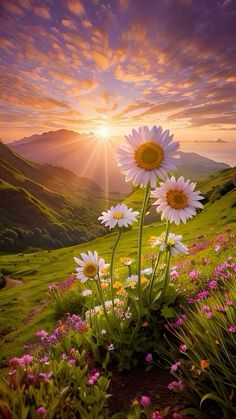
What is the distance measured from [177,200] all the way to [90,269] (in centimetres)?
178

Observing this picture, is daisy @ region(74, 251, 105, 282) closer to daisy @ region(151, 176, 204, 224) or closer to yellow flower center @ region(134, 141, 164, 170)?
daisy @ region(151, 176, 204, 224)

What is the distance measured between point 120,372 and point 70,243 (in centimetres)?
17849

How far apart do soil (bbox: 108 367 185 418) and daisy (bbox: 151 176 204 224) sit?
7.44 feet

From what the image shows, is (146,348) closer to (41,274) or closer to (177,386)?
(177,386)

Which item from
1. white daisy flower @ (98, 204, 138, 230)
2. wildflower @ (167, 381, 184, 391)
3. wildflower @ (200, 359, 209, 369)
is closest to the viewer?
wildflower @ (200, 359, 209, 369)

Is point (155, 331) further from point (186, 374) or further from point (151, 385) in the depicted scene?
point (186, 374)

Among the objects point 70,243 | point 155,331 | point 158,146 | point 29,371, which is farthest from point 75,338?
point 70,243

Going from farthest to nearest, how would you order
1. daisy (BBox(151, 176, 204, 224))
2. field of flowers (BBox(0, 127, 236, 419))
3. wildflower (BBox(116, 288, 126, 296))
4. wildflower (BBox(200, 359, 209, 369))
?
wildflower (BBox(116, 288, 126, 296))
daisy (BBox(151, 176, 204, 224))
wildflower (BBox(200, 359, 209, 369))
field of flowers (BBox(0, 127, 236, 419))

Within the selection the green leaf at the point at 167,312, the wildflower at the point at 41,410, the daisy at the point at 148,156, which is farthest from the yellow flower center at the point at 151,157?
the wildflower at the point at 41,410

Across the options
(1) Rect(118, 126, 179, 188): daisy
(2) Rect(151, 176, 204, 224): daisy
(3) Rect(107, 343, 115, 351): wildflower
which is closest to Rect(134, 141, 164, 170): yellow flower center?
(1) Rect(118, 126, 179, 188): daisy

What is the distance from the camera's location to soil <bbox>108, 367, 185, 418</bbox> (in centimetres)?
428

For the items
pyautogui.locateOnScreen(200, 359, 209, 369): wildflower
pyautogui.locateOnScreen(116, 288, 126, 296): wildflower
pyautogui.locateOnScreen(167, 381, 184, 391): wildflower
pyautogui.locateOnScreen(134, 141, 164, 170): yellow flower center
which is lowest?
pyautogui.locateOnScreen(116, 288, 126, 296): wildflower

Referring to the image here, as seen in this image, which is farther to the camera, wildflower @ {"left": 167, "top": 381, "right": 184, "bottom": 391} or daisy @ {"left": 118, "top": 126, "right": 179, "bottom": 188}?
Answer: daisy @ {"left": 118, "top": 126, "right": 179, "bottom": 188}

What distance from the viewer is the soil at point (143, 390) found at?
428cm
